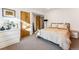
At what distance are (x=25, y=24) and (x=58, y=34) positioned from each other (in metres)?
0.71

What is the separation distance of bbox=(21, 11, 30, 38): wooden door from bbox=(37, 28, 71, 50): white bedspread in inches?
10.9

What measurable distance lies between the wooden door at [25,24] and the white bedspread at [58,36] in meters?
0.28

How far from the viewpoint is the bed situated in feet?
7.00

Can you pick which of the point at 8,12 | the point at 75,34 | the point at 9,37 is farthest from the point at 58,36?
the point at 8,12

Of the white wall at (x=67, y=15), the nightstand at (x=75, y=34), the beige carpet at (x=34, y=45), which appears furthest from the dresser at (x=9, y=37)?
the nightstand at (x=75, y=34)

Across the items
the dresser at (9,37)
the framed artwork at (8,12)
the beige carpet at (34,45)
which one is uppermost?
the framed artwork at (8,12)

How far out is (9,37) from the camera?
7.25 ft

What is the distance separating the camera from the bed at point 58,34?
7.00ft

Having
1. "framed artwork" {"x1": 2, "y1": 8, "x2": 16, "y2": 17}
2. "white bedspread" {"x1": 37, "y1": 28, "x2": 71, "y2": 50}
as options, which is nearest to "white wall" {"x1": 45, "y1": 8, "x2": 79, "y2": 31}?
"white bedspread" {"x1": 37, "y1": 28, "x2": 71, "y2": 50}

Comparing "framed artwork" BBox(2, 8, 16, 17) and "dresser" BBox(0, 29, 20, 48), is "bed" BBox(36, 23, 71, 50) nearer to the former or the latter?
"dresser" BBox(0, 29, 20, 48)

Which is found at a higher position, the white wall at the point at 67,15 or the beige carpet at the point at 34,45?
the white wall at the point at 67,15

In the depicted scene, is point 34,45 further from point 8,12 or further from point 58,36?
point 8,12

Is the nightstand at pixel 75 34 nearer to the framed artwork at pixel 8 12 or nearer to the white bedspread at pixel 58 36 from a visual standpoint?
the white bedspread at pixel 58 36
